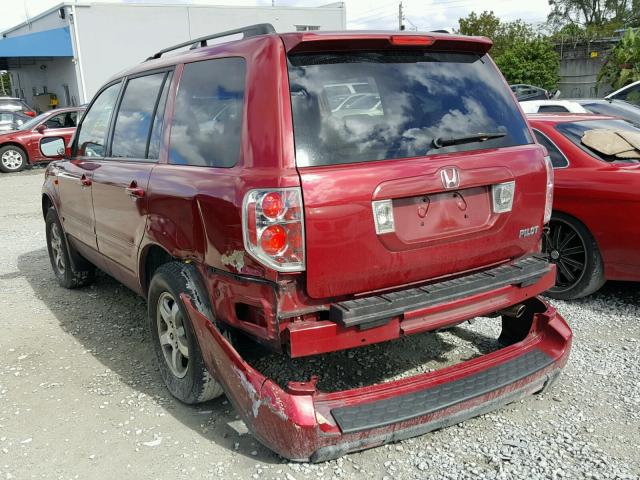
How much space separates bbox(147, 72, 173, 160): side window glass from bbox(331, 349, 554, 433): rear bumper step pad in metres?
1.85

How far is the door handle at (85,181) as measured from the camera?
4332 mm

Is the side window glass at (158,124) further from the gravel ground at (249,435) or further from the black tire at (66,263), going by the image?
the black tire at (66,263)

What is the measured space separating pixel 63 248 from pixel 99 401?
7.89 ft

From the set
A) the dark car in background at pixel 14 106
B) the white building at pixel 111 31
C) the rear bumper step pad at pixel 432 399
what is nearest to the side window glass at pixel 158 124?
the rear bumper step pad at pixel 432 399

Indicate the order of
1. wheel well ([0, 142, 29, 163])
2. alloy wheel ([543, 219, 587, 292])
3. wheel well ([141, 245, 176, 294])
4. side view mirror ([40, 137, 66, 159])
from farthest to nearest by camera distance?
1. wheel well ([0, 142, 29, 163])
2. side view mirror ([40, 137, 66, 159])
3. alloy wheel ([543, 219, 587, 292])
4. wheel well ([141, 245, 176, 294])

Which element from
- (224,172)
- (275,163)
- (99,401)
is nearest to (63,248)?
(99,401)

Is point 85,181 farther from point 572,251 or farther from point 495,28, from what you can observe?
point 495,28

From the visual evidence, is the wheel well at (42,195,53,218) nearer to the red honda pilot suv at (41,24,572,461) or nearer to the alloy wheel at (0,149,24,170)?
the red honda pilot suv at (41,24,572,461)

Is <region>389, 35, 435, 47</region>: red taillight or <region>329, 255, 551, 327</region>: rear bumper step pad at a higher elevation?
<region>389, 35, 435, 47</region>: red taillight

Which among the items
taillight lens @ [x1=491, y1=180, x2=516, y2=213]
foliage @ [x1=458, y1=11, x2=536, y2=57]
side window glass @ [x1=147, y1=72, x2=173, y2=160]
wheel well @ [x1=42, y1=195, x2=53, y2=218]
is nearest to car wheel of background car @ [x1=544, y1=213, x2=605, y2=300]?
taillight lens @ [x1=491, y1=180, x2=516, y2=213]

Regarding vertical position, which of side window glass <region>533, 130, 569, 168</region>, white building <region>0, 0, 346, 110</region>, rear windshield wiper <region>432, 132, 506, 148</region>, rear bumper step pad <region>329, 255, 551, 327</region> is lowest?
rear bumper step pad <region>329, 255, 551, 327</region>

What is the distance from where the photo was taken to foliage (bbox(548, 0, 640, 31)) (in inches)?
1869

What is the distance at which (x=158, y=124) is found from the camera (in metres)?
3.46

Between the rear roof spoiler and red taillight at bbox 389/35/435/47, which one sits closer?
the rear roof spoiler
